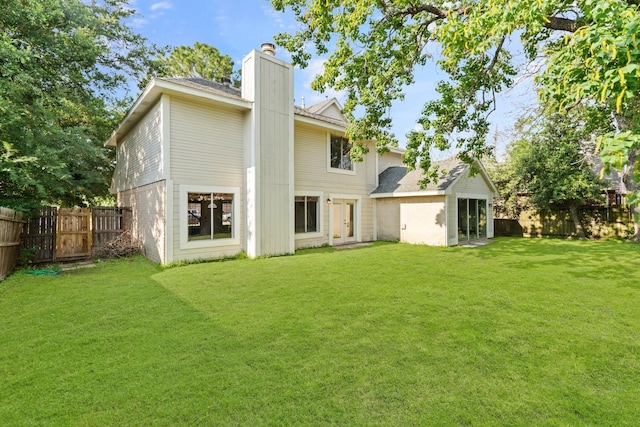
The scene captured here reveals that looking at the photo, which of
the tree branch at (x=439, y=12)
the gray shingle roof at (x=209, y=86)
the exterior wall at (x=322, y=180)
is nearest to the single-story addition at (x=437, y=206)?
the exterior wall at (x=322, y=180)

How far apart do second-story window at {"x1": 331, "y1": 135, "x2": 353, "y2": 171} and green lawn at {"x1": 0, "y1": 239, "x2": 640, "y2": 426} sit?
7038 millimetres

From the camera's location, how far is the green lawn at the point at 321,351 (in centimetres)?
224

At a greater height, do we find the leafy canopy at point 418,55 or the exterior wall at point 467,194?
the leafy canopy at point 418,55

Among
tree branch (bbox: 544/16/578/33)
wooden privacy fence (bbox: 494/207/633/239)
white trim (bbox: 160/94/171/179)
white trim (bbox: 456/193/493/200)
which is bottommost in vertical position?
wooden privacy fence (bbox: 494/207/633/239)

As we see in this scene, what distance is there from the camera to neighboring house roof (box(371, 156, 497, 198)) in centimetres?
1147

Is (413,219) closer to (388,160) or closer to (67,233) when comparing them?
(388,160)

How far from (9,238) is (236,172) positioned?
545cm

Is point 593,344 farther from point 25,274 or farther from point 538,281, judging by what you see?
point 25,274

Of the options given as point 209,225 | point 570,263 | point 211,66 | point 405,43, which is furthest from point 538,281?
point 211,66

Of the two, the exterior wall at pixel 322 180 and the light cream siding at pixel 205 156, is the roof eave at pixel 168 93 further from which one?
the exterior wall at pixel 322 180

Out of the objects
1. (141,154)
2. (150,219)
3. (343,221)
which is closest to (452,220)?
(343,221)

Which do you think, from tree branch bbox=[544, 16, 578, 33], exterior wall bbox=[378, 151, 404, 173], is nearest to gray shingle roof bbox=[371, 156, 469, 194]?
exterior wall bbox=[378, 151, 404, 173]

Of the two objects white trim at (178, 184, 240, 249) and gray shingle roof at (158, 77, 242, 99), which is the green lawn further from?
gray shingle roof at (158, 77, 242, 99)

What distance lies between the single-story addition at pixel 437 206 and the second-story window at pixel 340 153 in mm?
2100
